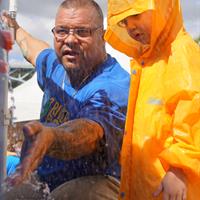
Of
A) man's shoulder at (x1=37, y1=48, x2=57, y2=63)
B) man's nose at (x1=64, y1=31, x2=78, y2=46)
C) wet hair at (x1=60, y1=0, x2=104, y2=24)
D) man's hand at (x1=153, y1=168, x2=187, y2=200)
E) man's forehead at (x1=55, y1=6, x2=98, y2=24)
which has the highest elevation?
wet hair at (x1=60, y1=0, x2=104, y2=24)

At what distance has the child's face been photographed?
1873 millimetres

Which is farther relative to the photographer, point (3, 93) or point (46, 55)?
point (46, 55)

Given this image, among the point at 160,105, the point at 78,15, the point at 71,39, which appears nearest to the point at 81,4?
the point at 78,15

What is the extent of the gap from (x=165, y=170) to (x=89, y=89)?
1.46 ft

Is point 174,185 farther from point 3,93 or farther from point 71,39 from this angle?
point 71,39

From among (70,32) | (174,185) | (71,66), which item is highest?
(70,32)

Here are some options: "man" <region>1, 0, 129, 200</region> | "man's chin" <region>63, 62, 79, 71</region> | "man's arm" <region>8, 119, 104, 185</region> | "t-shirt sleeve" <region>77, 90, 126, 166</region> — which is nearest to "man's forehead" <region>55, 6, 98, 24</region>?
"man" <region>1, 0, 129, 200</region>

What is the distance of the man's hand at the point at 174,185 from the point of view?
1.69m

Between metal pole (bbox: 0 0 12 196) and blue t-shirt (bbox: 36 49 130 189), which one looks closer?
metal pole (bbox: 0 0 12 196)

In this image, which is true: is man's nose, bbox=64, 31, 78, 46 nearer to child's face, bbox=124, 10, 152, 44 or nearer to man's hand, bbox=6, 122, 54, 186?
child's face, bbox=124, 10, 152, 44

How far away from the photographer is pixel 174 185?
1.69m

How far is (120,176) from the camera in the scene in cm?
201

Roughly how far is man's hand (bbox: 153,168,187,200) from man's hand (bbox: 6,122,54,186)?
0.39m

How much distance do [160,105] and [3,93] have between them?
→ 1.57 ft
